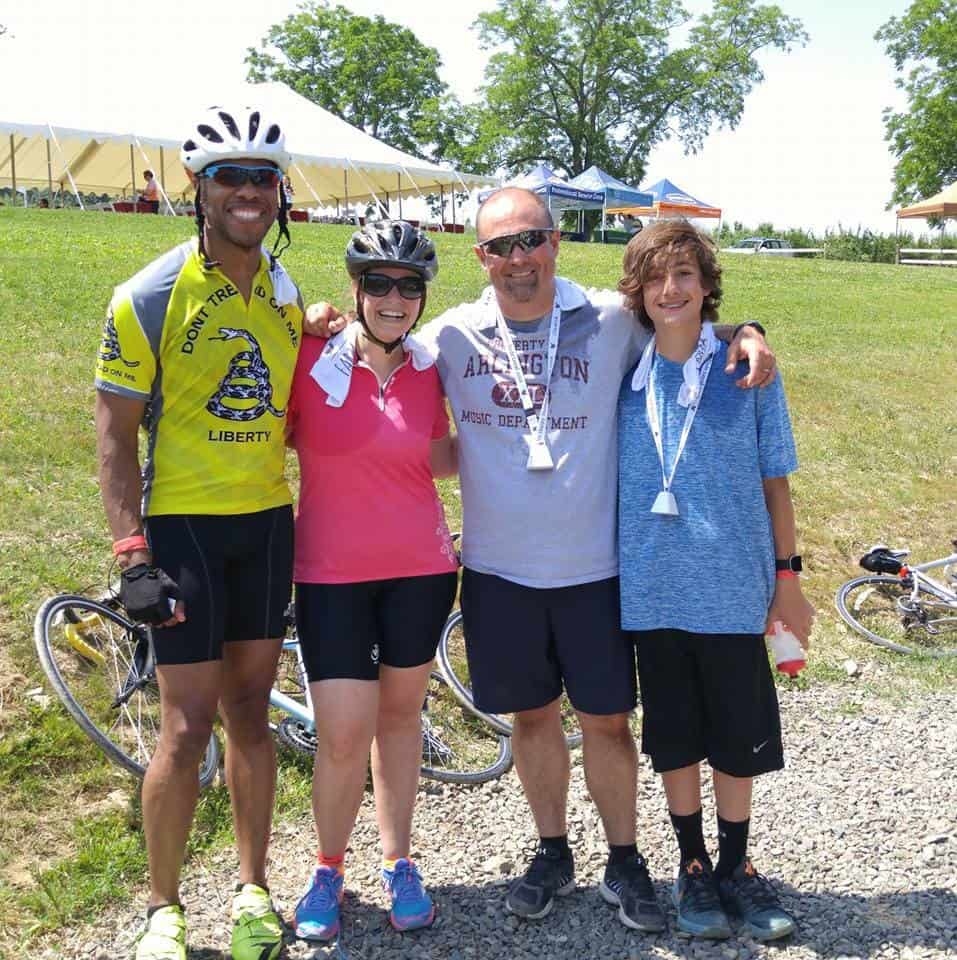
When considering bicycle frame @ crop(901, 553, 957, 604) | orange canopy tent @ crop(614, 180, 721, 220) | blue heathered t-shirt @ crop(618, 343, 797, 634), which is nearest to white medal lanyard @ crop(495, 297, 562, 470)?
blue heathered t-shirt @ crop(618, 343, 797, 634)

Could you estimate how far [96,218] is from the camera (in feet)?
68.6

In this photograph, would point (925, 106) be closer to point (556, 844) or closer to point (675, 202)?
point (675, 202)

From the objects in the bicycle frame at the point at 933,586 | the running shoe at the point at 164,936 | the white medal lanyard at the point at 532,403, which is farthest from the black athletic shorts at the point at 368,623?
the bicycle frame at the point at 933,586

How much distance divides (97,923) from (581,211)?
125 ft

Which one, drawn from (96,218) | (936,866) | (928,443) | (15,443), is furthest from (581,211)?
(936,866)

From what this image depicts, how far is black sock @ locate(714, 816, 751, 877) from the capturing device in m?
3.81

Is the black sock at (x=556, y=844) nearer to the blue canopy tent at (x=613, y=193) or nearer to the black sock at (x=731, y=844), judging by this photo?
the black sock at (x=731, y=844)

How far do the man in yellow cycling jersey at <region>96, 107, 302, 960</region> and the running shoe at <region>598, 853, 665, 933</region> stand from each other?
1311 millimetres

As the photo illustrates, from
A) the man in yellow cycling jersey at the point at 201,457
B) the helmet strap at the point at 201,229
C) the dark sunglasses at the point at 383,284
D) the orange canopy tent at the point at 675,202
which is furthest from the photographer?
the orange canopy tent at the point at 675,202

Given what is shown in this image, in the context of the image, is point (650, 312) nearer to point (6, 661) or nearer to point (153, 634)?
point (153, 634)

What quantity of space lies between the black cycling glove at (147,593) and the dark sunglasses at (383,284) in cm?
124

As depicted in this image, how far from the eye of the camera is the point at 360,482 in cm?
355

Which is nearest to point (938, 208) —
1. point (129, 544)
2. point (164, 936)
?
point (129, 544)

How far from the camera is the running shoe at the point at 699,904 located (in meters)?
3.71
